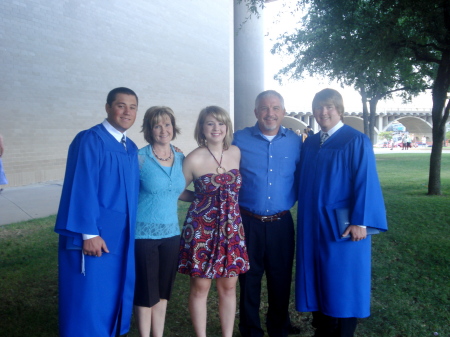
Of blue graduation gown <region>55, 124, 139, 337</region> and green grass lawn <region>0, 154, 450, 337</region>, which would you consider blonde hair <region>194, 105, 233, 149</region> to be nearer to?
blue graduation gown <region>55, 124, 139, 337</region>

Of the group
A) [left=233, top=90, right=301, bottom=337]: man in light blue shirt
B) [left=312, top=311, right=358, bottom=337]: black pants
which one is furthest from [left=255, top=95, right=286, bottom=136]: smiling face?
[left=312, top=311, right=358, bottom=337]: black pants

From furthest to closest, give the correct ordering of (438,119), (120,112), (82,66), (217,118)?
1. (82,66)
2. (438,119)
3. (217,118)
4. (120,112)

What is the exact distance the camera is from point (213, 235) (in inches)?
114

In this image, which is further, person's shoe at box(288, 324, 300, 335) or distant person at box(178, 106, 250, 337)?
person's shoe at box(288, 324, 300, 335)

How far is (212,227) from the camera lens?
9.49 ft

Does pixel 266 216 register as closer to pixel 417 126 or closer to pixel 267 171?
pixel 267 171

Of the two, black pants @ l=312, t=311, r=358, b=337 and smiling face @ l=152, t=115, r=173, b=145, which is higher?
smiling face @ l=152, t=115, r=173, b=145

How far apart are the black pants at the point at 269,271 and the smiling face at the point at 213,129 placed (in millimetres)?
691

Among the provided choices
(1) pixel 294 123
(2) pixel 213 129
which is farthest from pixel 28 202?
(1) pixel 294 123

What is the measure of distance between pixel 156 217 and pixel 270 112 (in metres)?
1.19

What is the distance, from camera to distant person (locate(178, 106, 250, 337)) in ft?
9.42

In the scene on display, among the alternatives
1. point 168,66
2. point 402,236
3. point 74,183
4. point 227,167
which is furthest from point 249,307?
point 168,66

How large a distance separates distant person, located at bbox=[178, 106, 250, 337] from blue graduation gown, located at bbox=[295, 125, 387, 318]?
1.83 ft

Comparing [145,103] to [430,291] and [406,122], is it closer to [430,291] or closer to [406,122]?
[430,291]
